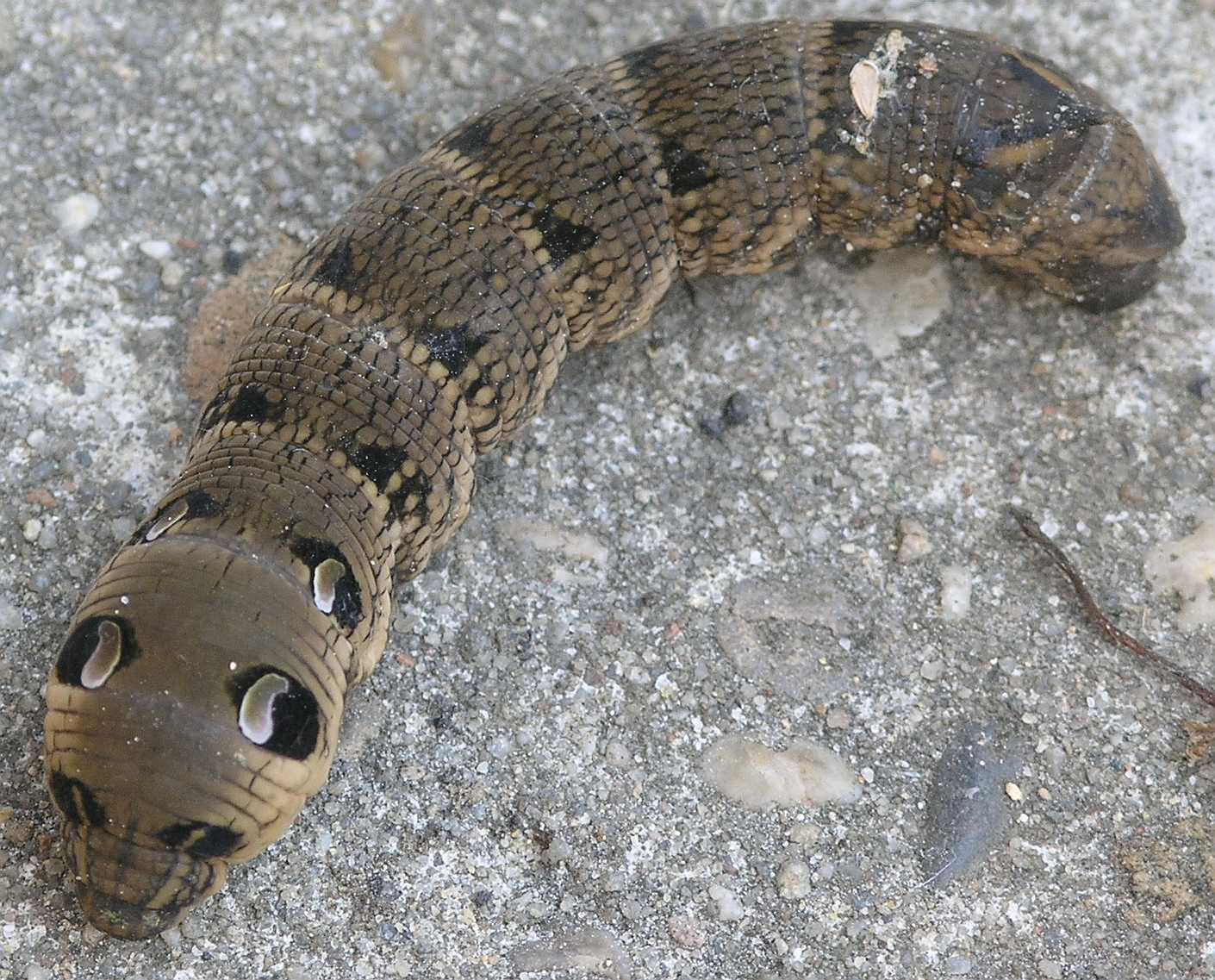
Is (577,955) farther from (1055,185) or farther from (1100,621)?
(1055,185)

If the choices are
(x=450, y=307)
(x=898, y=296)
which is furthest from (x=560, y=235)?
(x=898, y=296)

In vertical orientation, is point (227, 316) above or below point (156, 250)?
below

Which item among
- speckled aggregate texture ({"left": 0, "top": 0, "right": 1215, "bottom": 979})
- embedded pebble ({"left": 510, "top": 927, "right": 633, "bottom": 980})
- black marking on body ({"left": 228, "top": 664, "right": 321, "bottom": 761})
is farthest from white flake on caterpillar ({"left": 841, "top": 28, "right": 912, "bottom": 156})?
embedded pebble ({"left": 510, "top": 927, "right": 633, "bottom": 980})

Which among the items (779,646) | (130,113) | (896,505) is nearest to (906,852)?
(779,646)

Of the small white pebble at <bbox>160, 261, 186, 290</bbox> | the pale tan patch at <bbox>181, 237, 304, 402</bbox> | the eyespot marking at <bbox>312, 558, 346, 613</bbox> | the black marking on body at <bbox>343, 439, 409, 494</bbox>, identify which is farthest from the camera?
the small white pebble at <bbox>160, 261, 186, 290</bbox>

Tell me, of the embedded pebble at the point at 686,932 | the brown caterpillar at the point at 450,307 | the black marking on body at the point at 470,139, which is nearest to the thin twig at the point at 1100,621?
the brown caterpillar at the point at 450,307

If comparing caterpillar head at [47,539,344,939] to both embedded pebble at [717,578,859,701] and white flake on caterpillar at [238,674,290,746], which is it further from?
embedded pebble at [717,578,859,701]

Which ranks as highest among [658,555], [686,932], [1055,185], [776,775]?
[1055,185]

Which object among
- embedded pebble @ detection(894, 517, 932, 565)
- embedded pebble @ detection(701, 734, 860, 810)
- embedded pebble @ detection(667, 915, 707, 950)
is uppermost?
embedded pebble @ detection(894, 517, 932, 565)
